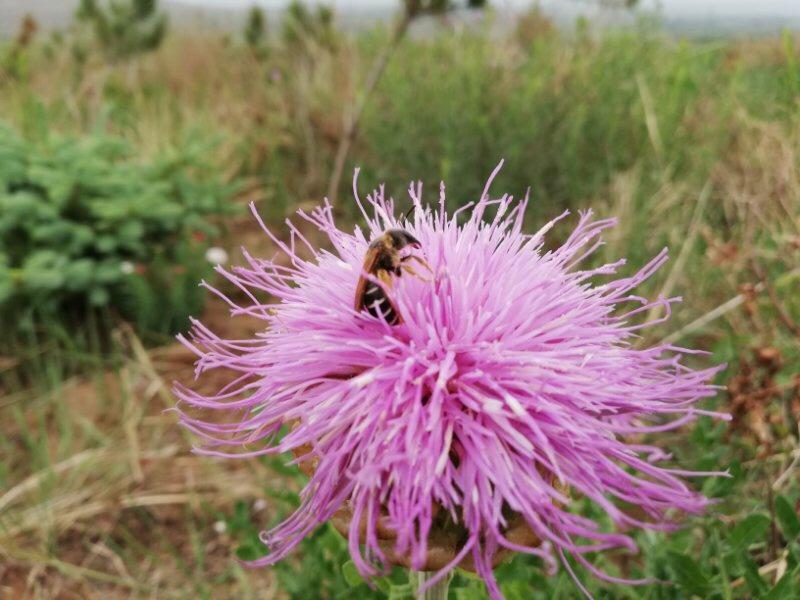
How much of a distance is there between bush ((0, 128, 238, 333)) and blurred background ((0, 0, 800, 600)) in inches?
0.6

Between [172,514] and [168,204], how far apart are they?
161 cm

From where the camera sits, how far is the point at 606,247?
10.5 feet

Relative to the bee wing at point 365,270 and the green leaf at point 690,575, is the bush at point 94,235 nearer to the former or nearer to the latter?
the bee wing at point 365,270

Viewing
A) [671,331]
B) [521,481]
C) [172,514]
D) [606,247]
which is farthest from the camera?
[606,247]

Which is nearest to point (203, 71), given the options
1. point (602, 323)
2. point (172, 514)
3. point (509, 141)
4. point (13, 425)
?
point (509, 141)

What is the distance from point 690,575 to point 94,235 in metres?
2.95

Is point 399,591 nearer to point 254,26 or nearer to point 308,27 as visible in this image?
point 308,27

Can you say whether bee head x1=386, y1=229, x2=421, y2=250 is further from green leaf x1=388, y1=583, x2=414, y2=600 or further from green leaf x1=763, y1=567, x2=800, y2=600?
green leaf x1=763, y1=567, x2=800, y2=600

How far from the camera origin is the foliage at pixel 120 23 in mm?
7988

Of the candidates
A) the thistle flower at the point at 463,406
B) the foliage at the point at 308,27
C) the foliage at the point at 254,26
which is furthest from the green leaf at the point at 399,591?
the foliage at the point at 254,26

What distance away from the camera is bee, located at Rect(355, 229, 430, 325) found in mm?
1104

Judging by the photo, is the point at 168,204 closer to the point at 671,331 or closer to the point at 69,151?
the point at 69,151

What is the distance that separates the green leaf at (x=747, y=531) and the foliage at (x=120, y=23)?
8188 mm

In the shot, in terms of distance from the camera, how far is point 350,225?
4.65 m
